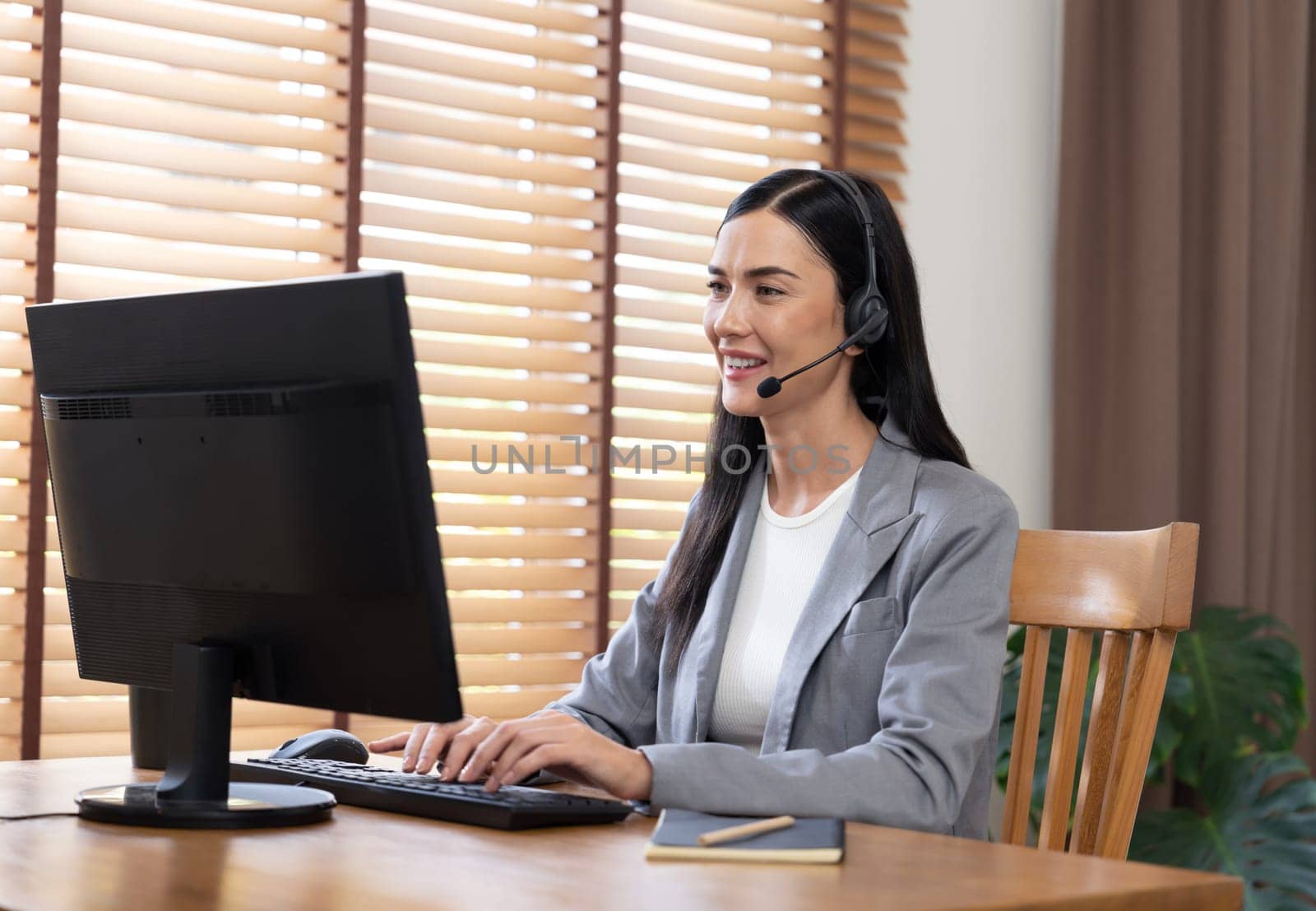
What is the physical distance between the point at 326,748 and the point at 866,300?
2.74 feet

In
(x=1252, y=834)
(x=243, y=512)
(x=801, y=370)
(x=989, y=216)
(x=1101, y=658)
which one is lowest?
(x=1252, y=834)

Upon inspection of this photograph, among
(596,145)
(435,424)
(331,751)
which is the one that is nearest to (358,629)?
(331,751)

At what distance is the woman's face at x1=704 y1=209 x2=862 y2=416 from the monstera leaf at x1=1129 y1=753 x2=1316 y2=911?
57.4 inches

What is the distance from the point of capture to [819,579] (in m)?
1.70

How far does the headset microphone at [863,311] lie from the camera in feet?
5.97

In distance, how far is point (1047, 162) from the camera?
345cm

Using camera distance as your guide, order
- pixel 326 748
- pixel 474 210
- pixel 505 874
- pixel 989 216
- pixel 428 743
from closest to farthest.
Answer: pixel 505 874 < pixel 428 743 < pixel 326 748 < pixel 474 210 < pixel 989 216

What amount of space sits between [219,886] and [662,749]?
457 millimetres

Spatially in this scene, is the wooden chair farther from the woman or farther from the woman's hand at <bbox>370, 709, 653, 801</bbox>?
the woman's hand at <bbox>370, 709, 653, 801</bbox>


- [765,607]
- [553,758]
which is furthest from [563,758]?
[765,607]

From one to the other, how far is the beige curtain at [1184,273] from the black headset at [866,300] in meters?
1.59

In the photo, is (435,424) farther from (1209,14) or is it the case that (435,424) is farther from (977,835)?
(1209,14)

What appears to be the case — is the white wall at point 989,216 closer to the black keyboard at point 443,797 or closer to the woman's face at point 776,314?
the woman's face at point 776,314

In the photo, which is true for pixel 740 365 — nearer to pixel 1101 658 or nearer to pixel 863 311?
pixel 863 311
